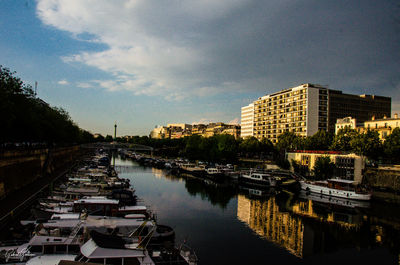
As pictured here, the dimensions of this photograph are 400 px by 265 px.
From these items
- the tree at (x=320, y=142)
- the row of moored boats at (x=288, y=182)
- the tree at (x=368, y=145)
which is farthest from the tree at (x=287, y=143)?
the tree at (x=368, y=145)

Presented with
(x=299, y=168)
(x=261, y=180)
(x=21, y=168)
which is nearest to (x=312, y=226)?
(x=261, y=180)

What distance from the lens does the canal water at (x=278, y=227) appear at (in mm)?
26688

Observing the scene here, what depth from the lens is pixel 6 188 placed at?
3709cm

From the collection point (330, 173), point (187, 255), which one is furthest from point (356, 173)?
point (187, 255)

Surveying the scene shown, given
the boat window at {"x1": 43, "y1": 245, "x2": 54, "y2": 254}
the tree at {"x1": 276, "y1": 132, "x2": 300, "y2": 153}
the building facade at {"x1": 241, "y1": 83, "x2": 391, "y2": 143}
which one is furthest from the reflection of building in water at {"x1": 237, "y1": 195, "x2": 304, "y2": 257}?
the building facade at {"x1": 241, "y1": 83, "x2": 391, "y2": 143}

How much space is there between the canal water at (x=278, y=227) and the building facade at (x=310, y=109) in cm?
6369

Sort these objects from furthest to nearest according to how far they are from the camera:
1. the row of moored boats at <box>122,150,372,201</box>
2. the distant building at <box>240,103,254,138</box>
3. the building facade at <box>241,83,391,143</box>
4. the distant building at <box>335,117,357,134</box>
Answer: the distant building at <box>240,103,254,138</box> < the building facade at <box>241,83,391,143</box> < the distant building at <box>335,117,357,134</box> < the row of moored boats at <box>122,150,372,201</box>

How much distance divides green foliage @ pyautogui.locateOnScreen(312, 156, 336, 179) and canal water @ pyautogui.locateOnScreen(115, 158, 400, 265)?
1313 centimetres

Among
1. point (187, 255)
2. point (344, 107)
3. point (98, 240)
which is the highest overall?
point (344, 107)

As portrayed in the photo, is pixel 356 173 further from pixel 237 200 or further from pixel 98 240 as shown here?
pixel 98 240

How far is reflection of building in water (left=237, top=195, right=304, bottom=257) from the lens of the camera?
29984 mm

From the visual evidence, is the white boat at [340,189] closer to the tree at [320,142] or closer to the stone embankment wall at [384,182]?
the stone embankment wall at [384,182]

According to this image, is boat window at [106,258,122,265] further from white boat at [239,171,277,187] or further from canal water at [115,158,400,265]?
white boat at [239,171,277,187]

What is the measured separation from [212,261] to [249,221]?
13.7 meters
